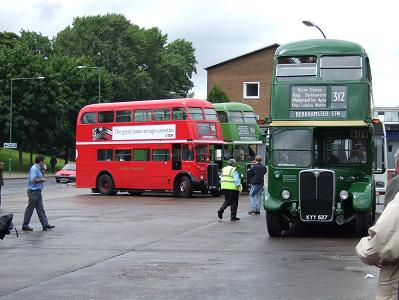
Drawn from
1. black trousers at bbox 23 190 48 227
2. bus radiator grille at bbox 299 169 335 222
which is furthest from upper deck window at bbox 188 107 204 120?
bus radiator grille at bbox 299 169 335 222

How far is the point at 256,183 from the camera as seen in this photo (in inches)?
890

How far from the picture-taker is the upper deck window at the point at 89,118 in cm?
3496

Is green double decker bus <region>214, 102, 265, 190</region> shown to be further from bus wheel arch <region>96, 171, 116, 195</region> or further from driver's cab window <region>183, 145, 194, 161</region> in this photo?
bus wheel arch <region>96, 171, 116, 195</region>

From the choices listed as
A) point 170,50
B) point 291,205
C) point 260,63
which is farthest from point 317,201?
point 170,50

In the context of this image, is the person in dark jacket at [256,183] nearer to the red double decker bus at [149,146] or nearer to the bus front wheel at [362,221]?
the bus front wheel at [362,221]

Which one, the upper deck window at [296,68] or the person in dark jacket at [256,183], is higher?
the upper deck window at [296,68]

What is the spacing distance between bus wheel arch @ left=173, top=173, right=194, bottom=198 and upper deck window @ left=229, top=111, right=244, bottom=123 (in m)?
5.78

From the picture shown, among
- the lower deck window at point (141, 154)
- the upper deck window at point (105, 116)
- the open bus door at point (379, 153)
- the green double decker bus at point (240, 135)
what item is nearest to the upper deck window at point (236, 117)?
the green double decker bus at point (240, 135)

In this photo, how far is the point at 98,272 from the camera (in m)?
10.7

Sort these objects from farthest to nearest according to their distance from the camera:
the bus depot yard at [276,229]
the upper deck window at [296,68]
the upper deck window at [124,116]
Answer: the upper deck window at [124,116] → the upper deck window at [296,68] → the bus depot yard at [276,229]

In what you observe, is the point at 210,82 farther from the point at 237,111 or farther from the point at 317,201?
the point at 317,201

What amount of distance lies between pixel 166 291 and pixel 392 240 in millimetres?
4609

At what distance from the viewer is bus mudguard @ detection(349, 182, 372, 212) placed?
1480 cm

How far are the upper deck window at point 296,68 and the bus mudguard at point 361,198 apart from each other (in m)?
2.63
